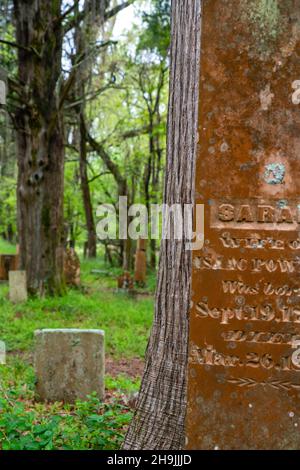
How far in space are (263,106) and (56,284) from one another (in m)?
10.2

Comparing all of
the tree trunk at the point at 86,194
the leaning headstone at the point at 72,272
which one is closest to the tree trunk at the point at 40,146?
the leaning headstone at the point at 72,272

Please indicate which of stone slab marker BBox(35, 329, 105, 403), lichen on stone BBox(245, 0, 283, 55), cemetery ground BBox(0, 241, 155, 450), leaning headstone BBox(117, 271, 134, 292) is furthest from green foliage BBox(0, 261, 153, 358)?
lichen on stone BBox(245, 0, 283, 55)

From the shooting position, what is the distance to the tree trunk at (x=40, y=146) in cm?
1202

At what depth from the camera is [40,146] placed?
40.4 feet

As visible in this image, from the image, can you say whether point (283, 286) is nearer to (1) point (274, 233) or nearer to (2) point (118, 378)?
(1) point (274, 233)

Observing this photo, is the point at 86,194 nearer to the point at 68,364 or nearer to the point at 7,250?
the point at 7,250

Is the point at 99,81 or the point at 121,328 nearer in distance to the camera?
the point at 121,328

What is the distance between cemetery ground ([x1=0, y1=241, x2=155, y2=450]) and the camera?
173 inches

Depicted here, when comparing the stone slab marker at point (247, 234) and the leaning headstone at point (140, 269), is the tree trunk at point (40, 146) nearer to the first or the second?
the leaning headstone at point (140, 269)

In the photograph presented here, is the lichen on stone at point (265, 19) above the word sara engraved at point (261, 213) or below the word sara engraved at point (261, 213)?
above

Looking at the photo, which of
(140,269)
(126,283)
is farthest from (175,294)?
(140,269)

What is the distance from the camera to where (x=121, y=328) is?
10000 mm

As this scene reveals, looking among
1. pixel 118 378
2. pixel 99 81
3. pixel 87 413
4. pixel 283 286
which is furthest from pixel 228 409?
pixel 99 81

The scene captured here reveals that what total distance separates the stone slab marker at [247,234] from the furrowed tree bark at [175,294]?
2.70 feet
